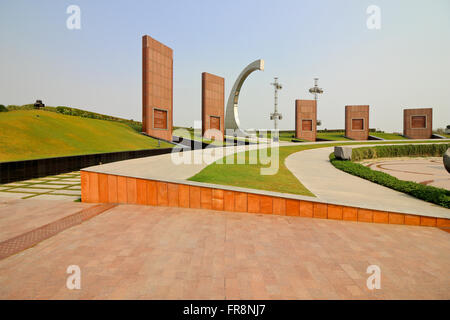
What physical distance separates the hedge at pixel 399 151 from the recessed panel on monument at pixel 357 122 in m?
12.4

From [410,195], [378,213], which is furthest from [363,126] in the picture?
[378,213]

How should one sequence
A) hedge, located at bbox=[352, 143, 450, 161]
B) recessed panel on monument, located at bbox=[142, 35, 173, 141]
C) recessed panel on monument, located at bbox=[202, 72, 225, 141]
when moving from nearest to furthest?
1. hedge, located at bbox=[352, 143, 450, 161]
2. recessed panel on monument, located at bbox=[142, 35, 173, 141]
3. recessed panel on monument, located at bbox=[202, 72, 225, 141]

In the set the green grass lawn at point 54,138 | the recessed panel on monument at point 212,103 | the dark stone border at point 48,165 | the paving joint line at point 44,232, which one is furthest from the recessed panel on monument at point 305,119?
the paving joint line at point 44,232

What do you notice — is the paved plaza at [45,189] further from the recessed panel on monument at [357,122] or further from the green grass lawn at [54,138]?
the recessed panel on monument at [357,122]

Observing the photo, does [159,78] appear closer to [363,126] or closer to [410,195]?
[410,195]

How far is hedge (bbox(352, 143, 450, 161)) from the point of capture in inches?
755

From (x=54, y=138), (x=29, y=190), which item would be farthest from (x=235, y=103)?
(x=29, y=190)

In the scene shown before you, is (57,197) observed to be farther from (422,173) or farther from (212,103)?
(212,103)

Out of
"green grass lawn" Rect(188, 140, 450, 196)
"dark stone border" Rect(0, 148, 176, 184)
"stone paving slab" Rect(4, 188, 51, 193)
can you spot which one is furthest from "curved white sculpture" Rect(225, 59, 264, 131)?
"stone paving slab" Rect(4, 188, 51, 193)

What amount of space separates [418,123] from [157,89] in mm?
38619

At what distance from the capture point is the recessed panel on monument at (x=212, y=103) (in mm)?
28562

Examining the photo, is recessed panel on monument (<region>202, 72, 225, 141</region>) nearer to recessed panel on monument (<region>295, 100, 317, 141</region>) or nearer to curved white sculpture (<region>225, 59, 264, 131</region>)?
curved white sculpture (<region>225, 59, 264, 131</region>)

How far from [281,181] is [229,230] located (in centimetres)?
354

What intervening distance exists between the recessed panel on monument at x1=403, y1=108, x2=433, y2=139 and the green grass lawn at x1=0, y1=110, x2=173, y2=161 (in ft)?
123
